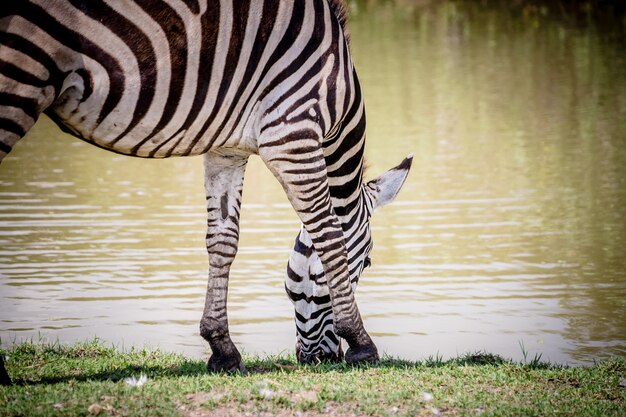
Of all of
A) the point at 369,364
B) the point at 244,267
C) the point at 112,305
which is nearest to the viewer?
the point at 369,364

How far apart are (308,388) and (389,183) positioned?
232cm

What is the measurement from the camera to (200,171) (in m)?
17.5

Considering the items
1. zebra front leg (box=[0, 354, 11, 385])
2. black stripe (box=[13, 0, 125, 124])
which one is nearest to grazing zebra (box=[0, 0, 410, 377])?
black stripe (box=[13, 0, 125, 124])

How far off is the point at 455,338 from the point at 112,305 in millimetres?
3388

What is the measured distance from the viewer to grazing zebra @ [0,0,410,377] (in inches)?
227

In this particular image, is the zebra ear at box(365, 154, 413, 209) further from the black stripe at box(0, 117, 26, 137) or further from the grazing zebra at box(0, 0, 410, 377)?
the black stripe at box(0, 117, 26, 137)

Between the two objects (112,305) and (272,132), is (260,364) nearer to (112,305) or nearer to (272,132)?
(272,132)

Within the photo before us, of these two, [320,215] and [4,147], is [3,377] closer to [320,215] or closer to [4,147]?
[4,147]

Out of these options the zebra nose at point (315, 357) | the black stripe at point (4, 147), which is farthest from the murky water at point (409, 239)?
the black stripe at point (4, 147)

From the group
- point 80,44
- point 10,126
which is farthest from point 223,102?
point 10,126

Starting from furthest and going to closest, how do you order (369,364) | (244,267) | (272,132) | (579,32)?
(579,32), (244,267), (369,364), (272,132)

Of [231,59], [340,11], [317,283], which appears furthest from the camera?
[317,283]

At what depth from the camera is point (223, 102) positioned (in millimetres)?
6445

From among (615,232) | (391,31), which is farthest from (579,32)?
(615,232)
